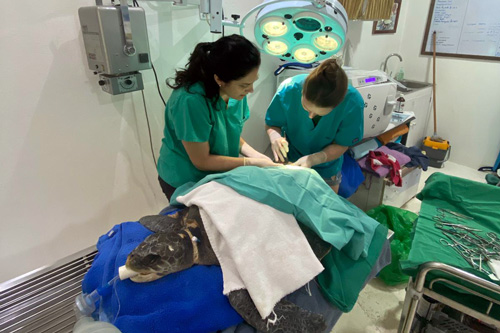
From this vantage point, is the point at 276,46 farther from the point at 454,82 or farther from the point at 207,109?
the point at 454,82

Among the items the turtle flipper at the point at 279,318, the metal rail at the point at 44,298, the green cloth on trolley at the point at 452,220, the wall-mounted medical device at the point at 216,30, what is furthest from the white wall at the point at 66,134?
the green cloth on trolley at the point at 452,220

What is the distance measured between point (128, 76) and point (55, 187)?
0.65 metres

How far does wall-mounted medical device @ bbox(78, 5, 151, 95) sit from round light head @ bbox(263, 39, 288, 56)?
0.57m

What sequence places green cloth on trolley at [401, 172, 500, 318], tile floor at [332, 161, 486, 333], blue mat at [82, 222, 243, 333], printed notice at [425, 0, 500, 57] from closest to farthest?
blue mat at [82, 222, 243, 333] → green cloth on trolley at [401, 172, 500, 318] → tile floor at [332, 161, 486, 333] → printed notice at [425, 0, 500, 57]

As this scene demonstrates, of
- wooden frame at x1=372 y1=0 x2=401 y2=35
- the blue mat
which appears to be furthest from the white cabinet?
the blue mat

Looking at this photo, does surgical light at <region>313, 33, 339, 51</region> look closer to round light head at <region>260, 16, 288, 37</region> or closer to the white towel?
round light head at <region>260, 16, 288, 37</region>

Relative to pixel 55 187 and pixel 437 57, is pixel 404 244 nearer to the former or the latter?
pixel 55 187

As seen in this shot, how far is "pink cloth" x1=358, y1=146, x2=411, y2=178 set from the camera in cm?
212

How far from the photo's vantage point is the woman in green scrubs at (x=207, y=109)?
1137 millimetres

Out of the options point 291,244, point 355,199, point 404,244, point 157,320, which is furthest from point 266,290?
point 355,199

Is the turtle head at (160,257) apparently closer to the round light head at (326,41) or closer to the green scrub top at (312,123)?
the round light head at (326,41)

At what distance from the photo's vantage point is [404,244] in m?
1.93

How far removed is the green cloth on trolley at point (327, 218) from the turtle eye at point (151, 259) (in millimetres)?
314

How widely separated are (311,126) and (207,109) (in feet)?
2.04
